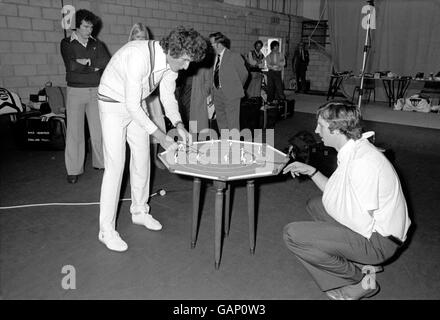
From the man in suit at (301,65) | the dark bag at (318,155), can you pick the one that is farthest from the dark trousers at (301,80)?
the dark bag at (318,155)

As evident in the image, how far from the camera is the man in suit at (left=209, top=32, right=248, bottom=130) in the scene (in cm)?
428

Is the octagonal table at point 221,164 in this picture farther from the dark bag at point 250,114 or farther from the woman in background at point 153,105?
the dark bag at point 250,114

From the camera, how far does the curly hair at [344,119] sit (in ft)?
5.74

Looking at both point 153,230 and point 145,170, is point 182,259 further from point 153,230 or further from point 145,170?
point 145,170

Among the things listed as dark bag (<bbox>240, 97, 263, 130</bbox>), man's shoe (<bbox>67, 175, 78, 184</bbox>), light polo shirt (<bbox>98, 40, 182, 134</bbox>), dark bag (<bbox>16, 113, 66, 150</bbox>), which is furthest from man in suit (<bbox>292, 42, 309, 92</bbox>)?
light polo shirt (<bbox>98, 40, 182, 134</bbox>)

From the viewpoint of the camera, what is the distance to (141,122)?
2037 mm

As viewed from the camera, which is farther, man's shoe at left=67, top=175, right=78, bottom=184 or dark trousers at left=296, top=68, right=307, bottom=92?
dark trousers at left=296, top=68, right=307, bottom=92

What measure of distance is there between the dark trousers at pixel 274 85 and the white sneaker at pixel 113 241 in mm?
5959

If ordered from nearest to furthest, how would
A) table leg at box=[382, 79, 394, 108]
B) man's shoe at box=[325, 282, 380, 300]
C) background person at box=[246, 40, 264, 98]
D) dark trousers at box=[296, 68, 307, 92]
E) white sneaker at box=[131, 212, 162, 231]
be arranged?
man's shoe at box=[325, 282, 380, 300] → white sneaker at box=[131, 212, 162, 231] → background person at box=[246, 40, 264, 98] → table leg at box=[382, 79, 394, 108] → dark trousers at box=[296, 68, 307, 92]

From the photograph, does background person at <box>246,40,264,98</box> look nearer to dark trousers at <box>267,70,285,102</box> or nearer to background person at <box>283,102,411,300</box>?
dark trousers at <box>267,70,285,102</box>

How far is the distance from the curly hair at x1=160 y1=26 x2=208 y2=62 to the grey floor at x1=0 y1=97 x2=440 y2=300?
1.24 metres
